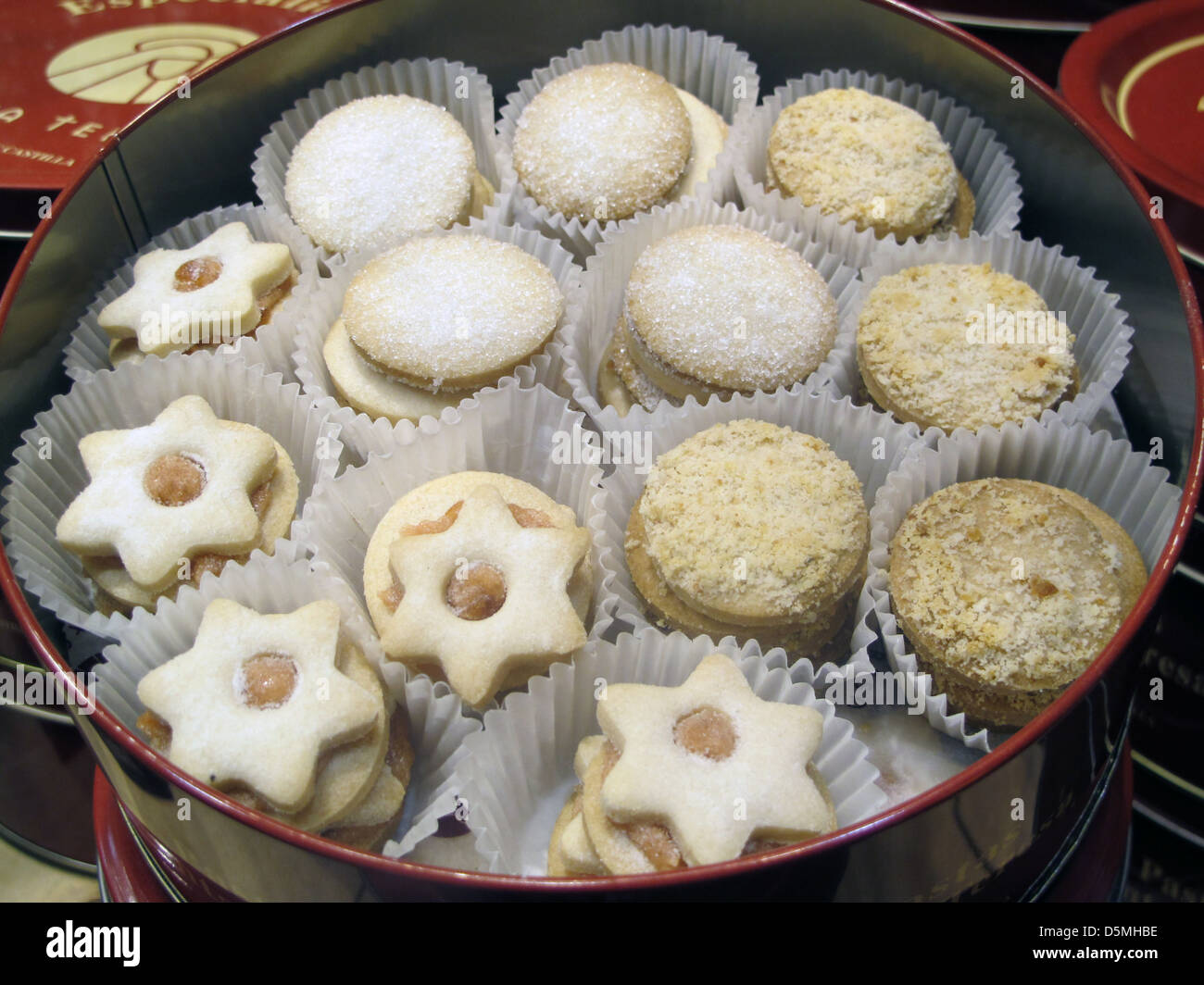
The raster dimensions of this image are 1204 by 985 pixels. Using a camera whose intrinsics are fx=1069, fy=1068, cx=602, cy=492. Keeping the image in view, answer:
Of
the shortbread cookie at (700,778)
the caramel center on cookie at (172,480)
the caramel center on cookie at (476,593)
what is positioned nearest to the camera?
the shortbread cookie at (700,778)

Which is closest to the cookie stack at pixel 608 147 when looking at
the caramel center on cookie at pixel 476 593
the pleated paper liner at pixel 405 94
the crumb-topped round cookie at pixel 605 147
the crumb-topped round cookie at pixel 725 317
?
the crumb-topped round cookie at pixel 605 147

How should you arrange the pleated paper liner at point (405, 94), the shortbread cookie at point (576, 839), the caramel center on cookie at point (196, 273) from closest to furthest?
the shortbread cookie at point (576, 839)
the caramel center on cookie at point (196, 273)
the pleated paper liner at point (405, 94)

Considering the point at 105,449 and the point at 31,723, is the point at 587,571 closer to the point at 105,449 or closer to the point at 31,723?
the point at 105,449

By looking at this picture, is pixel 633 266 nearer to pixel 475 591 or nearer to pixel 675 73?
pixel 675 73

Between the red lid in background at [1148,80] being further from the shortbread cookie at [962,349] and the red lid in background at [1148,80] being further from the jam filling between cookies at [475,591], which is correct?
the jam filling between cookies at [475,591]

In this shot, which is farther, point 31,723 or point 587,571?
point 31,723

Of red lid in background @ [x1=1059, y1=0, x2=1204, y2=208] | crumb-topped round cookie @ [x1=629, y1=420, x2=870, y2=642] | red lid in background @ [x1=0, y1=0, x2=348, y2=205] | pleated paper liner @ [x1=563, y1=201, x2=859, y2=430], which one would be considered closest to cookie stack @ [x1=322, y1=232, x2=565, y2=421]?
pleated paper liner @ [x1=563, y1=201, x2=859, y2=430]
